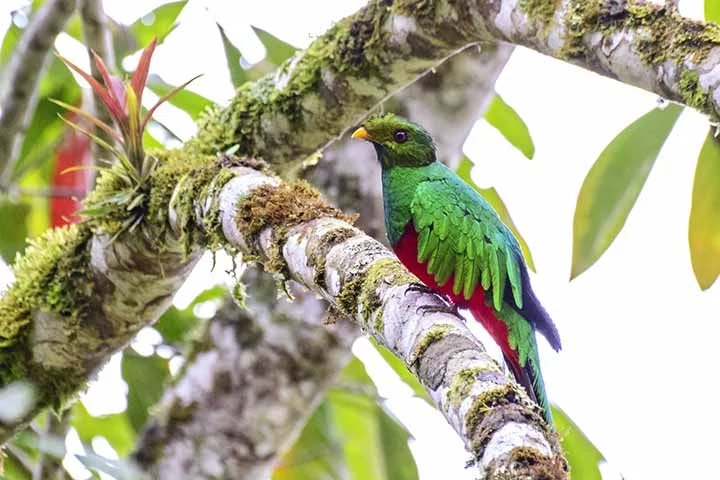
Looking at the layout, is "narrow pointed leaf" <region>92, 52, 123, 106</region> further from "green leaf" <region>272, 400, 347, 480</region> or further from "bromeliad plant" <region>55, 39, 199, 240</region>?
"green leaf" <region>272, 400, 347, 480</region>

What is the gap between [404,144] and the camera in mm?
2654

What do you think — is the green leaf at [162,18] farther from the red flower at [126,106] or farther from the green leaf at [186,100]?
the red flower at [126,106]

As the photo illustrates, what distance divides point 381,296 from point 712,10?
4.72 ft

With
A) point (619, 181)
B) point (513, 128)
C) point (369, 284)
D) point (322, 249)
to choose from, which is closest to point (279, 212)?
point (322, 249)

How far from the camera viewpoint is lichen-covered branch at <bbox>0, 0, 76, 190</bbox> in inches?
110

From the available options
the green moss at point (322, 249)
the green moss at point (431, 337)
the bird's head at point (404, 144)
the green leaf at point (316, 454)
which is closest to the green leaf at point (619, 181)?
the bird's head at point (404, 144)

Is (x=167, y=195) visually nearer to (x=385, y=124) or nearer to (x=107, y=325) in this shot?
(x=107, y=325)

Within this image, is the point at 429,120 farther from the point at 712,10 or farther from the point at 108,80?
the point at 108,80

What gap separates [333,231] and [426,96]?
1.36m

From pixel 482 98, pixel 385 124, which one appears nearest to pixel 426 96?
pixel 482 98

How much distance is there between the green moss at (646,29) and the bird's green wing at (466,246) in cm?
54

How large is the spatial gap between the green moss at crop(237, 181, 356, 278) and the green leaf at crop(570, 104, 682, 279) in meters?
1.31

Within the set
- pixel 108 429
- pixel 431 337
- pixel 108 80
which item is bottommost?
pixel 431 337

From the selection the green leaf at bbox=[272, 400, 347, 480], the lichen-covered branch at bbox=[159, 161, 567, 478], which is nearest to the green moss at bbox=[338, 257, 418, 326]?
the lichen-covered branch at bbox=[159, 161, 567, 478]
